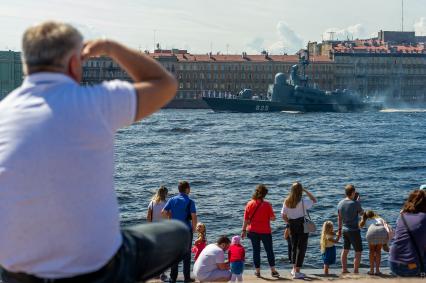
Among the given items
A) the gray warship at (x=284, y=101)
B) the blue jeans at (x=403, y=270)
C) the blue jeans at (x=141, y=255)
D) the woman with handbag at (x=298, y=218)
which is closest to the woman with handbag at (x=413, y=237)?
the blue jeans at (x=403, y=270)

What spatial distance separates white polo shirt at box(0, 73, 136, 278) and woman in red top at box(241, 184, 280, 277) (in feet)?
21.8

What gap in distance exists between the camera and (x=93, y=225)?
2311 mm

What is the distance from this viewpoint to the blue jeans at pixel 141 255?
234 cm

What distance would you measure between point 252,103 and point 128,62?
102199 mm

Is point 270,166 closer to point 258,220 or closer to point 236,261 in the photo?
point 258,220

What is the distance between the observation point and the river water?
74.9ft

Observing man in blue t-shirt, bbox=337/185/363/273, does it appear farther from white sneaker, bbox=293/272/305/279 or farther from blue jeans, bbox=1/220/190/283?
blue jeans, bbox=1/220/190/283

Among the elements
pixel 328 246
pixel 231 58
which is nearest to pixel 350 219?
pixel 328 246

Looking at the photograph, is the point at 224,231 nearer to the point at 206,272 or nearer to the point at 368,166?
the point at 206,272

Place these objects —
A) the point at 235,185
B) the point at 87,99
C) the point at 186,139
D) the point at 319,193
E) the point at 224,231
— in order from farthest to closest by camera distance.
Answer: the point at 186,139, the point at 235,185, the point at 319,193, the point at 224,231, the point at 87,99

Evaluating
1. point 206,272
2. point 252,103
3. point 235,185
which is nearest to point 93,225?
point 206,272

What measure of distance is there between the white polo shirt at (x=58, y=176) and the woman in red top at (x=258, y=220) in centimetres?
664

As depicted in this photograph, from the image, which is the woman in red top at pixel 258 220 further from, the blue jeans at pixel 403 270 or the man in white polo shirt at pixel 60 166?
the man in white polo shirt at pixel 60 166

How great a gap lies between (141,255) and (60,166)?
0.35m
